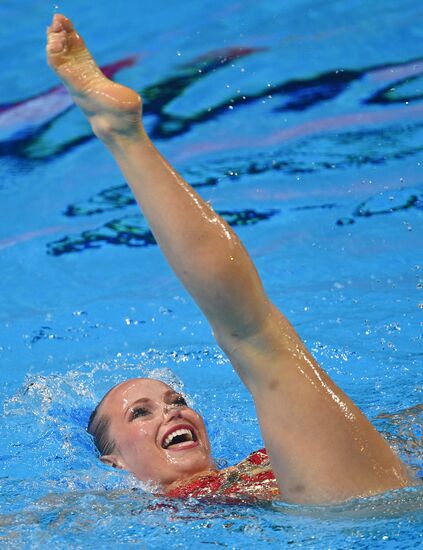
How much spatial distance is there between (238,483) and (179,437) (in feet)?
1.13

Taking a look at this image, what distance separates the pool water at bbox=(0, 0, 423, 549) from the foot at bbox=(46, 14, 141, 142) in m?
0.98

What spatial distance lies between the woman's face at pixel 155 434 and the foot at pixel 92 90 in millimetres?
1144

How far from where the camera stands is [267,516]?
2.46 m

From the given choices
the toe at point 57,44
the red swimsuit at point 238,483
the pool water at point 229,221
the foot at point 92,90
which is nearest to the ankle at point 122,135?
the foot at point 92,90

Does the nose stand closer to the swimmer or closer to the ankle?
the swimmer

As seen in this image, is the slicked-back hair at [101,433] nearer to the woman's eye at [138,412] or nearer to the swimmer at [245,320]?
the woman's eye at [138,412]

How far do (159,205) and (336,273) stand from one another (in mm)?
2676

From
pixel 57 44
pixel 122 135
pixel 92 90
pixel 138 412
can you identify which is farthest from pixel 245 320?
pixel 138 412

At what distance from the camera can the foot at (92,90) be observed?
212cm

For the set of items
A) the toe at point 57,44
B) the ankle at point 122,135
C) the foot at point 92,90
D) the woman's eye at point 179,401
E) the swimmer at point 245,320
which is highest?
the toe at point 57,44

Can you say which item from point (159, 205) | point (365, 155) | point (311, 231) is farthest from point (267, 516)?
point (365, 155)

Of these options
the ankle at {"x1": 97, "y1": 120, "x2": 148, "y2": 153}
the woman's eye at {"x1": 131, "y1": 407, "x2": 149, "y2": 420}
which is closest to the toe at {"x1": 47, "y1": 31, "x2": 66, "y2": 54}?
the ankle at {"x1": 97, "y1": 120, "x2": 148, "y2": 153}

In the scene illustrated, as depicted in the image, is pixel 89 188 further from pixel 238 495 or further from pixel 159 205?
pixel 159 205

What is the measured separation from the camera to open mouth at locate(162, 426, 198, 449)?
2.97 m
